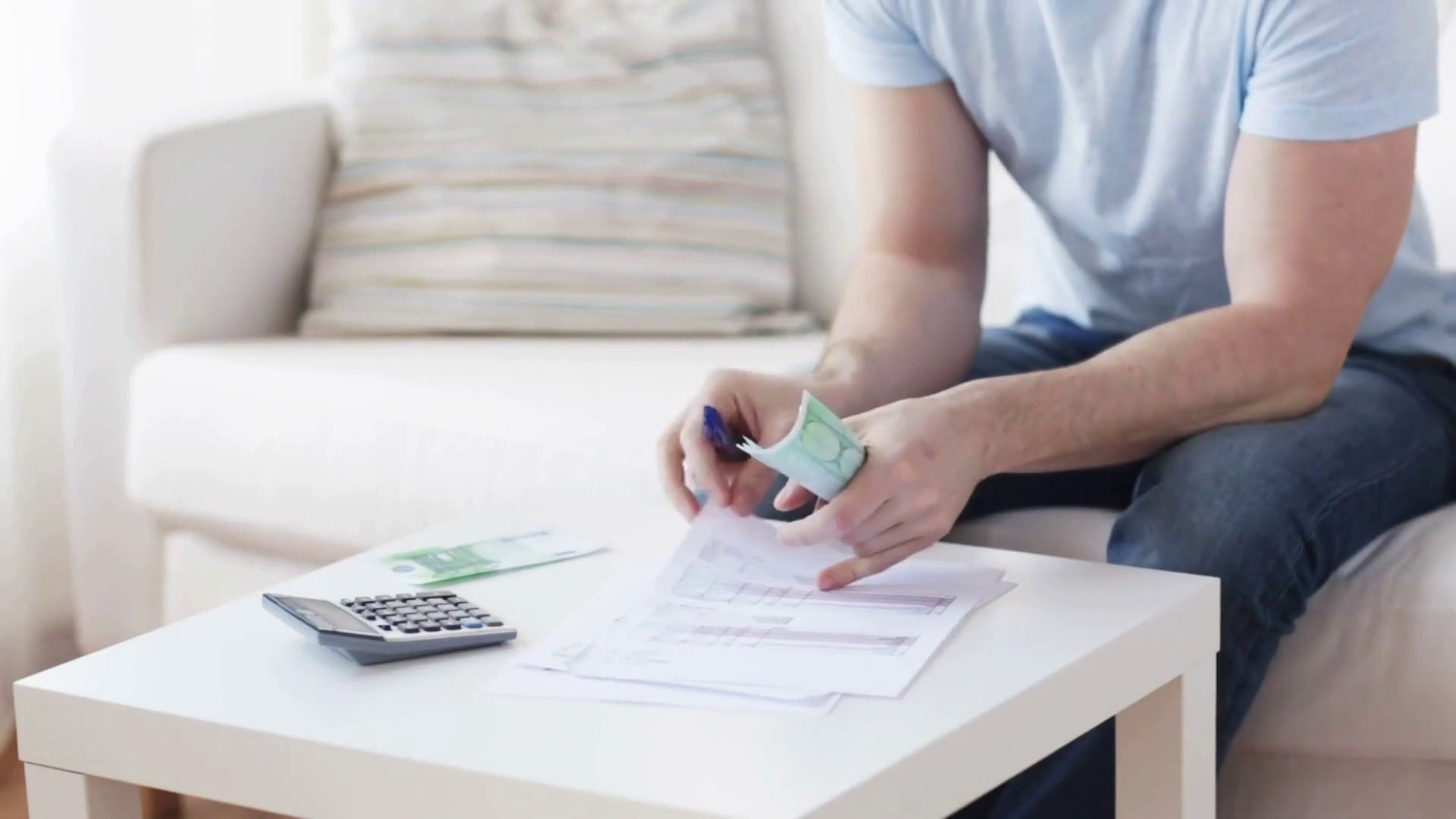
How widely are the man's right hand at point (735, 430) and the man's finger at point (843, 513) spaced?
0.34ft

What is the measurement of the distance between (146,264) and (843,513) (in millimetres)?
1154

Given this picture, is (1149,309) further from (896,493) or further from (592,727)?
(592,727)

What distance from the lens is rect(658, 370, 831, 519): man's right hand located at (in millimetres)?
1098

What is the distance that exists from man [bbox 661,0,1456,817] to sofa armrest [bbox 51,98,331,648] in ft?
2.66

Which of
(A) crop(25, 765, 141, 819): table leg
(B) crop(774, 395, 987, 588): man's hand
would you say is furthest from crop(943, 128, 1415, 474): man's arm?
(A) crop(25, 765, 141, 819): table leg

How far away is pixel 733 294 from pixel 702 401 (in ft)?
2.86

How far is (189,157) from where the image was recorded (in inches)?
75.8

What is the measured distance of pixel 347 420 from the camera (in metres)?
1.70

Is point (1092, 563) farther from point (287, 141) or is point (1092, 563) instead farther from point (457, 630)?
point (287, 141)

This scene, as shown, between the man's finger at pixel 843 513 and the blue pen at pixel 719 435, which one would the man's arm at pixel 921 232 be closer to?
the blue pen at pixel 719 435

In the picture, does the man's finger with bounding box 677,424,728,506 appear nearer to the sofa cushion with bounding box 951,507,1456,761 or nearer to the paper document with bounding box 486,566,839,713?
the paper document with bounding box 486,566,839,713

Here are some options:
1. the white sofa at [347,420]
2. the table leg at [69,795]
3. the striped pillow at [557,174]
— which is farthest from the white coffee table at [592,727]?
the striped pillow at [557,174]

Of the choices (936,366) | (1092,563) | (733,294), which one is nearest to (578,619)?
(1092,563)

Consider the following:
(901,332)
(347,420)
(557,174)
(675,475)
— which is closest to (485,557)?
(675,475)
